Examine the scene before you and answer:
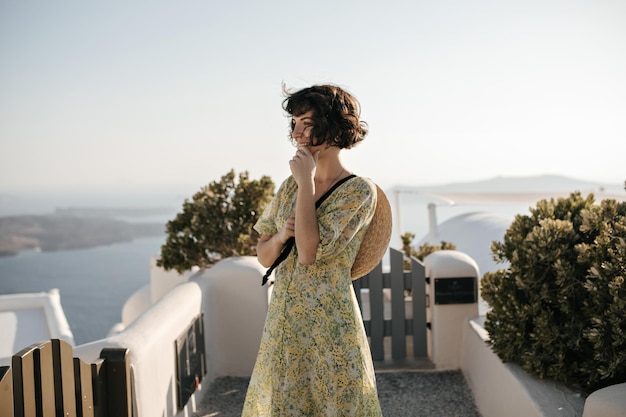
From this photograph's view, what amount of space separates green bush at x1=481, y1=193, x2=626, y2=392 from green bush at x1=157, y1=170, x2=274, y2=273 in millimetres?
3298

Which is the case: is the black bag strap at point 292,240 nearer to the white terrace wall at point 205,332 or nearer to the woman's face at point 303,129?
the woman's face at point 303,129

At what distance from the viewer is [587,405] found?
283cm

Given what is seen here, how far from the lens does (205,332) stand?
203 inches

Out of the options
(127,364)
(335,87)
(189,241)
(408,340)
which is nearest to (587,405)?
(335,87)

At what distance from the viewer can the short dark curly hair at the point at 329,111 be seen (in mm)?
2740

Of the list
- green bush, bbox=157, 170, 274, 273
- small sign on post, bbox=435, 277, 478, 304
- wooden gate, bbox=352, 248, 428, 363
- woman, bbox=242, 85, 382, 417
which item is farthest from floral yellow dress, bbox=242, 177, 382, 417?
green bush, bbox=157, 170, 274, 273

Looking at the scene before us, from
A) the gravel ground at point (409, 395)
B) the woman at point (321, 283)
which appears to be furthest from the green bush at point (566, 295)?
the woman at point (321, 283)

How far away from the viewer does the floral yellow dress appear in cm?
276

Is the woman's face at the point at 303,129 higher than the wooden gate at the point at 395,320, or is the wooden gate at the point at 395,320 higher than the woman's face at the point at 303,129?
the woman's face at the point at 303,129

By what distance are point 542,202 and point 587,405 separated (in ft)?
6.10

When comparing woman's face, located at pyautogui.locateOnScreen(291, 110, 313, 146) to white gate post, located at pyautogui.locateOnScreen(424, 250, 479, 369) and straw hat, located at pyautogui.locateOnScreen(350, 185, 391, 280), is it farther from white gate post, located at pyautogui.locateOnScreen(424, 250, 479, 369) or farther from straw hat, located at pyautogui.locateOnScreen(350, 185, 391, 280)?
white gate post, located at pyautogui.locateOnScreen(424, 250, 479, 369)

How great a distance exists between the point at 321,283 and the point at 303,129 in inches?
27.5

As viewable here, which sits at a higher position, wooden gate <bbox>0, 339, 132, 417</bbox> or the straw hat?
the straw hat

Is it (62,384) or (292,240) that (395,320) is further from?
(62,384)
